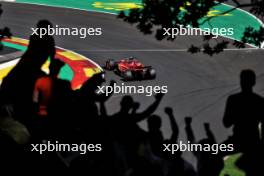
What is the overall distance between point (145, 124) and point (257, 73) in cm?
780

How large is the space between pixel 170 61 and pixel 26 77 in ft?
46.7

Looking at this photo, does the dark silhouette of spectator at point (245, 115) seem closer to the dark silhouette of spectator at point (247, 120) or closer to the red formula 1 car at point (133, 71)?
the dark silhouette of spectator at point (247, 120)

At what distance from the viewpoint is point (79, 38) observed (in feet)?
75.3

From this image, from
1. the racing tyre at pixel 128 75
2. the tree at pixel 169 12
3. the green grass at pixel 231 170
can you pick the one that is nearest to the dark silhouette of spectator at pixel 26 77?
the tree at pixel 169 12

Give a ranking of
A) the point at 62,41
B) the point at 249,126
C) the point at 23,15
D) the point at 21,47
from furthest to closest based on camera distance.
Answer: the point at 23,15 → the point at 62,41 → the point at 21,47 → the point at 249,126

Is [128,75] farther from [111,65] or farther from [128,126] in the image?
[128,126]

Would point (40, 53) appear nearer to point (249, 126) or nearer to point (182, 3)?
point (182, 3)

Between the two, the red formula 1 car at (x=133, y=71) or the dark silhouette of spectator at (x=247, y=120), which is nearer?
the dark silhouette of spectator at (x=247, y=120)

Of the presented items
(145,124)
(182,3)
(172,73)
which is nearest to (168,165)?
(182,3)

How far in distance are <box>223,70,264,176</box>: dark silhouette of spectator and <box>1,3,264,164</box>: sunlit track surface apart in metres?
3.40

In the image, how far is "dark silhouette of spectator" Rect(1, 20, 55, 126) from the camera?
16.1 ft

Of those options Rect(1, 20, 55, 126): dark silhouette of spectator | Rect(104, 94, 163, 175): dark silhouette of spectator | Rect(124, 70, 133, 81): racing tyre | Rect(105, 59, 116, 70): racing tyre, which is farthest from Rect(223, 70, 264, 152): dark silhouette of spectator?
Rect(105, 59, 116, 70): racing tyre

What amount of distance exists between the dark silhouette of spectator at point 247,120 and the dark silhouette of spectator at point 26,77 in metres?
2.54

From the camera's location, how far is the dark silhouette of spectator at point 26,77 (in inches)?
193
